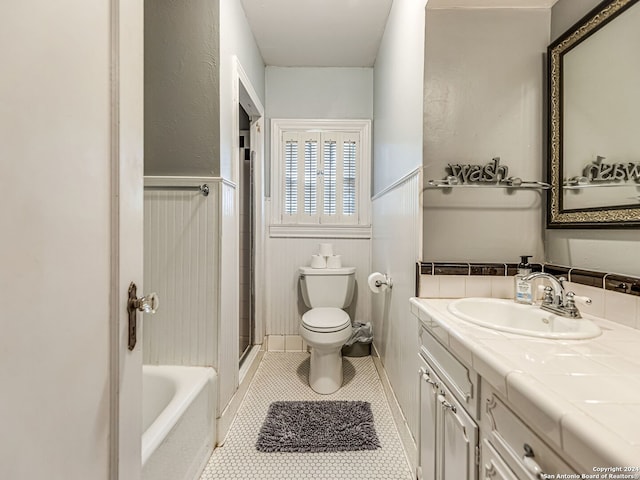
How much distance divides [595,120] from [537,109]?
280mm

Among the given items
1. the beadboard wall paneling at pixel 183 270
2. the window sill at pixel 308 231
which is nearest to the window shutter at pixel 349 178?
the window sill at pixel 308 231

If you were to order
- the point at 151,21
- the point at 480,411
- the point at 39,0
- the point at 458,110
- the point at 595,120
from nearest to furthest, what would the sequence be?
1. the point at 39,0
2. the point at 480,411
3. the point at 595,120
4. the point at 458,110
5. the point at 151,21

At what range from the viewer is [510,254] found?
1386 millimetres

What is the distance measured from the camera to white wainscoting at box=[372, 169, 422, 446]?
1.38m

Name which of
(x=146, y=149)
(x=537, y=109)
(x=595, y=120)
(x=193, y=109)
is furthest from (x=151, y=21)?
(x=595, y=120)

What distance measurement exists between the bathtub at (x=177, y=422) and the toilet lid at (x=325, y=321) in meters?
0.68

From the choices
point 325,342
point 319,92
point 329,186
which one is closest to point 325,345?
point 325,342

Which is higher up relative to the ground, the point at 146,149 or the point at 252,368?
the point at 146,149

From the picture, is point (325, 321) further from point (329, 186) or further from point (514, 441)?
point (514, 441)

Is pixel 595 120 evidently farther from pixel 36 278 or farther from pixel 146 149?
pixel 146 149

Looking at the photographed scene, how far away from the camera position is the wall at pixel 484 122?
1.34 m

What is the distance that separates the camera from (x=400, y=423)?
1.61m

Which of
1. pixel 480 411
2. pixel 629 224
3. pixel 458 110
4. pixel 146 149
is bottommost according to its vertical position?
pixel 480 411

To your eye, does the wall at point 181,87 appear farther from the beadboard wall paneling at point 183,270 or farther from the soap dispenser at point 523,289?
the soap dispenser at point 523,289
